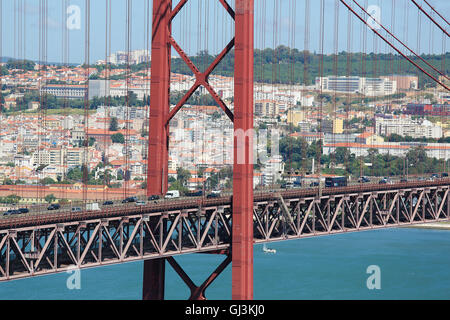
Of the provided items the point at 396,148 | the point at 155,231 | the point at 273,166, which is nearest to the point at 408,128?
the point at 396,148

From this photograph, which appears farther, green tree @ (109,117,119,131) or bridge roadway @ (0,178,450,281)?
green tree @ (109,117,119,131)

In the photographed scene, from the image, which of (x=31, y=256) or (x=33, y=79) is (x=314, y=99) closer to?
(x=33, y=79)

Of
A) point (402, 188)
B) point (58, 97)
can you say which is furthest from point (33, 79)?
point (402, 188)

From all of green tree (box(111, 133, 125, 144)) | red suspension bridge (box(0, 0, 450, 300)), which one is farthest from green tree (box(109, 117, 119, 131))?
red suspension bridge (box(0, 0, 450, 300))

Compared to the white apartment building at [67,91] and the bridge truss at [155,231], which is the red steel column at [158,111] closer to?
the bridge truss at [155,231]

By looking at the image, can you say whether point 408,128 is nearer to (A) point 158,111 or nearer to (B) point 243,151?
(A) point 158,111

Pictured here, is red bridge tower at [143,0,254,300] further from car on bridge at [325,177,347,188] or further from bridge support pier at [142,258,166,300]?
car on bridge at [325,177,347,188]

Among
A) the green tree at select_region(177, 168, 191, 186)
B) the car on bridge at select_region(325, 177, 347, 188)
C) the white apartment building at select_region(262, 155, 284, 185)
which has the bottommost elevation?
the green tree at select_region(177, 168, 191, 186)
